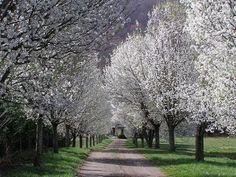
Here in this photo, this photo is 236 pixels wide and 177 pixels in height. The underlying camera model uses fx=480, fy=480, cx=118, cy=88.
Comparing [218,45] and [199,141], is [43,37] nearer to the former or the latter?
[218,45]

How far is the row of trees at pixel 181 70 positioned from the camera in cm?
1895

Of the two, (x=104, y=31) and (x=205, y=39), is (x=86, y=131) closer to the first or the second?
(x=205, y=39)

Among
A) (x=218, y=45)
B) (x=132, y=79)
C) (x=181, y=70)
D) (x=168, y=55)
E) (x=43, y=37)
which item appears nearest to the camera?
(x=43, y=37)

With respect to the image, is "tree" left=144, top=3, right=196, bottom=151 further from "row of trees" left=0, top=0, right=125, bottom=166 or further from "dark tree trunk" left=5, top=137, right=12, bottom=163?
"row of trees" left=0, top=0, right=125, bottom=166

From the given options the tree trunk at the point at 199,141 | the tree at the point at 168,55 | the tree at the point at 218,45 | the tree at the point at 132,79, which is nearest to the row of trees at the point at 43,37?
the tree at the point at 218,45

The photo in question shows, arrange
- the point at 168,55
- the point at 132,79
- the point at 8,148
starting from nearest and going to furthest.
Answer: the point at 8,148 → the point at 168,55 → the point at 132,79

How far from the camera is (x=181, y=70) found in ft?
130

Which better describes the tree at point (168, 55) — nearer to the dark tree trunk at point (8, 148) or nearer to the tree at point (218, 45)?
the dark tree trunk at point (8, 148)

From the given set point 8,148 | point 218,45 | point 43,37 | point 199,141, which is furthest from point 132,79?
point 43,37

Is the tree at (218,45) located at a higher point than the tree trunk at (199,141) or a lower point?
higher

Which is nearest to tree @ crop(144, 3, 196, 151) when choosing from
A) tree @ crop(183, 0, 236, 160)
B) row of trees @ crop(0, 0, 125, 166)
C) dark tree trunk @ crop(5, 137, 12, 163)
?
dark tree trunk @ crop(5, 137, 12, 163)

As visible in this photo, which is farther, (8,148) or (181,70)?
(181,70)

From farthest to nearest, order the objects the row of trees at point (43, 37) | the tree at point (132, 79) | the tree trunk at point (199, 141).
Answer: the tree at point (132, 79) → the tree trunk at point (199, 141) → the row of trees at point (43, 37)

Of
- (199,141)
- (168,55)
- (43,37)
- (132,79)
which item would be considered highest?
(168,55)
